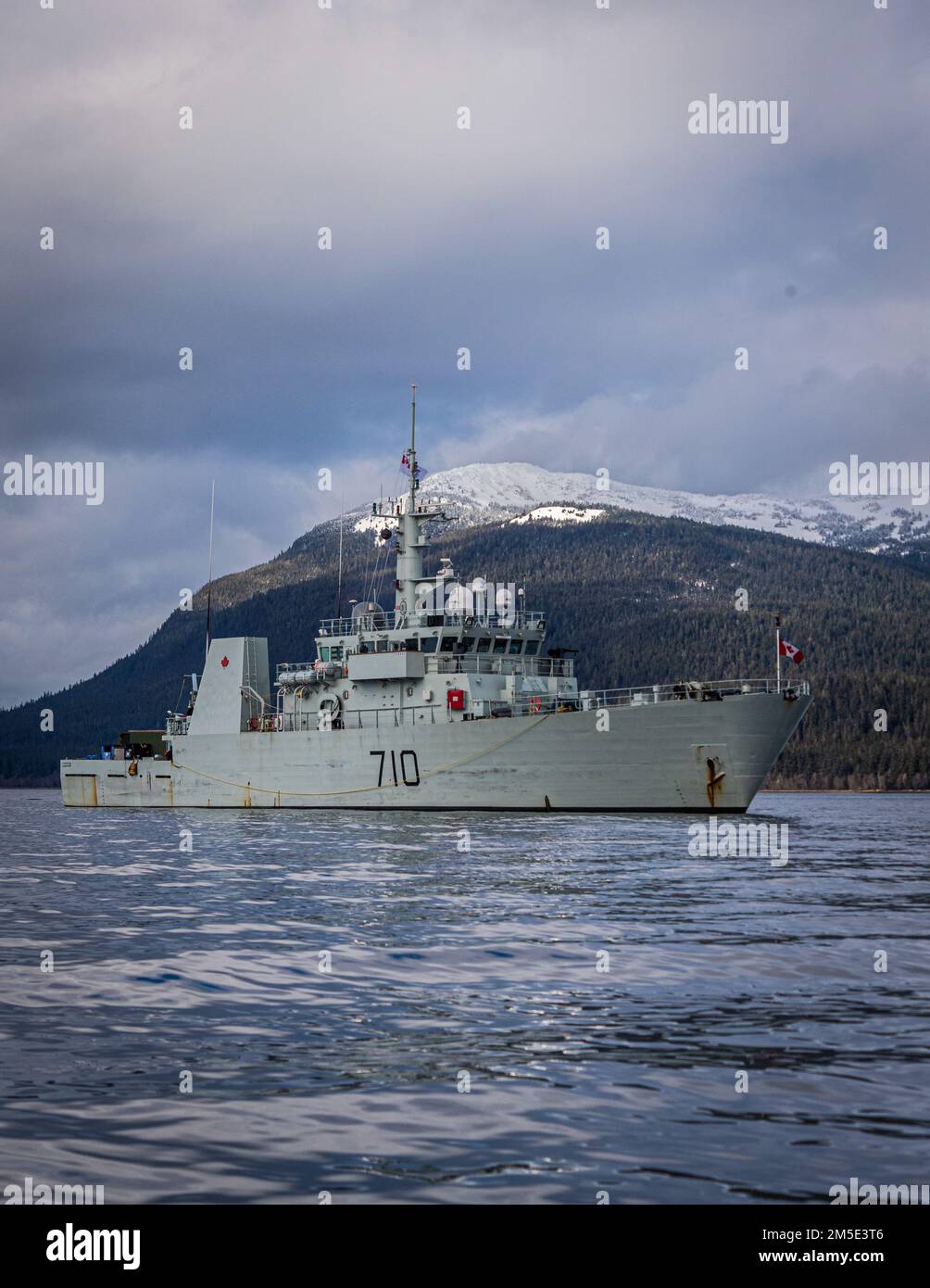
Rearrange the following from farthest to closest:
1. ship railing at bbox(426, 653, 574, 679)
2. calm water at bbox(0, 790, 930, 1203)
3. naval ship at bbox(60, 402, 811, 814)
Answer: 1. ship railing at bbox(426, 653, 574, 679)
2. naval ship at bbox(60, 402, 811, 814)
3. calm water at bbox(0, 790, 930, 1203)

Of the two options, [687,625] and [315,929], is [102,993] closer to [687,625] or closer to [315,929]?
[315,929]

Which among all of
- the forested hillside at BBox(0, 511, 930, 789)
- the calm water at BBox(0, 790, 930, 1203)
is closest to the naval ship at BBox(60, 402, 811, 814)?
the calm water at BBox(0, 790, 930, 1203)

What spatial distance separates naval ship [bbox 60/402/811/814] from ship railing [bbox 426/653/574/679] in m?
0.06

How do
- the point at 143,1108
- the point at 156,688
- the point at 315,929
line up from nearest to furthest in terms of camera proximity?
the point at 143,1108
the point at 315,929
the point at 156,688

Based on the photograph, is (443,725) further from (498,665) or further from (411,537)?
(411,537)

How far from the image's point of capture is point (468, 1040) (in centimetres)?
1091

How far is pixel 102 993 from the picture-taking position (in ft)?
43.4

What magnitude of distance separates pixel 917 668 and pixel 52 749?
120m

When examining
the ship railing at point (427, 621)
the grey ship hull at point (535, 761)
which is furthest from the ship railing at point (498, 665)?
the grey ship hull at point (535, 761)

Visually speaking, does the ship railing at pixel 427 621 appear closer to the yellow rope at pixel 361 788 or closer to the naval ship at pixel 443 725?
the naval ship at pixel 443 725

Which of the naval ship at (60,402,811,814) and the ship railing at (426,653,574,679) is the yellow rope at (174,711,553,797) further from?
the ship railing at (426,653,574,679)

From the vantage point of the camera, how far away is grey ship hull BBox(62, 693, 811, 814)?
138 ft

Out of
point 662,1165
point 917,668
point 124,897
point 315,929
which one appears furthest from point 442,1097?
point 917,668

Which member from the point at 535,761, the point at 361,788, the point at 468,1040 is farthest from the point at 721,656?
the point at 468,1040
